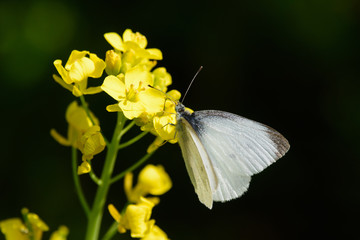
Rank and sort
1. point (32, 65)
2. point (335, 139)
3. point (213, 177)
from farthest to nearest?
1. point (335, 139)
2. point (32, 65)
3. point (213, 177)

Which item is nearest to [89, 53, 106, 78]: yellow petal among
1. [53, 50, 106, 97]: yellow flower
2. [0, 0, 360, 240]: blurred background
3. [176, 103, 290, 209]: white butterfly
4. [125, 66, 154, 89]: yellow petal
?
[53, 50, 106, 97]: yellow flower

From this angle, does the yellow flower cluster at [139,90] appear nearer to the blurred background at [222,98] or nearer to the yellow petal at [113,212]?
the yellow petal at [113,212]

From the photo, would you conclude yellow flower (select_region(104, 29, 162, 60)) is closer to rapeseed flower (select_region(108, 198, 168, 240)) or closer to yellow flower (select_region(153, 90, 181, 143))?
yellow flower (select_region(153, 90, 181, 143))

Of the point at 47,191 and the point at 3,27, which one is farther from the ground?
the point at 3,27

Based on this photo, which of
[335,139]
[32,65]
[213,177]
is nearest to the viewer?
[213,177]

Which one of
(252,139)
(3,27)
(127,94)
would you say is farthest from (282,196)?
(3,27)

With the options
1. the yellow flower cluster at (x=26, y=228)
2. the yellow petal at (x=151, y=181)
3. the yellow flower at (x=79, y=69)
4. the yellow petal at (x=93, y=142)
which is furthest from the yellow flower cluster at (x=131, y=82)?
the yellow flower cluster at (x=26, y=228)

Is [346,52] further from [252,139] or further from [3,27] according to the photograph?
[3,27]
